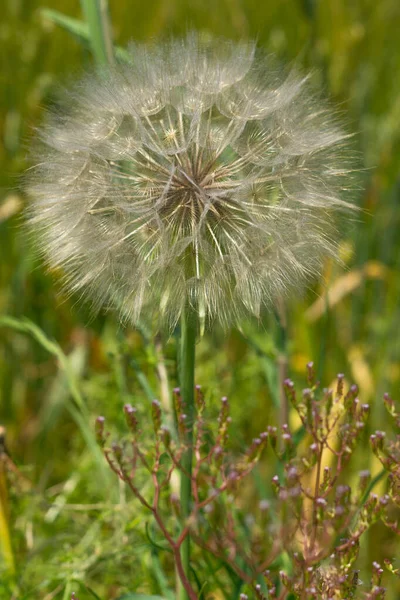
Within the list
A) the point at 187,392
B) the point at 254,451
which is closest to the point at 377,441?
the point at 254,451

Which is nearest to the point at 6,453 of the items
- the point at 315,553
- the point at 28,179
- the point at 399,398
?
the point at 28,179

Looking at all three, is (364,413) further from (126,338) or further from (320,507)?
(126,338)

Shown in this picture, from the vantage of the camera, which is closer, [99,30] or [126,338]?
[99,30]

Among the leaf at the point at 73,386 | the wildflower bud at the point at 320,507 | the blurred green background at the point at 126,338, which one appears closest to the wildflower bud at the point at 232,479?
the wildflower bud at the point at 320,507

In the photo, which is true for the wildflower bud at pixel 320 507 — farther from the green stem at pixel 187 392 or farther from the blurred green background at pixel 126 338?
the blurred green background at pixel 126 338

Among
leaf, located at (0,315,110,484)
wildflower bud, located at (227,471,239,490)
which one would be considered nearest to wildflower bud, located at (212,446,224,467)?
wildflower bud, located at (227,471,239,490)

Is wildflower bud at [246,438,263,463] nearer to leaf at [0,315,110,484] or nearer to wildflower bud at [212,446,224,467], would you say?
wildflower bud at [212,446,224,467]
